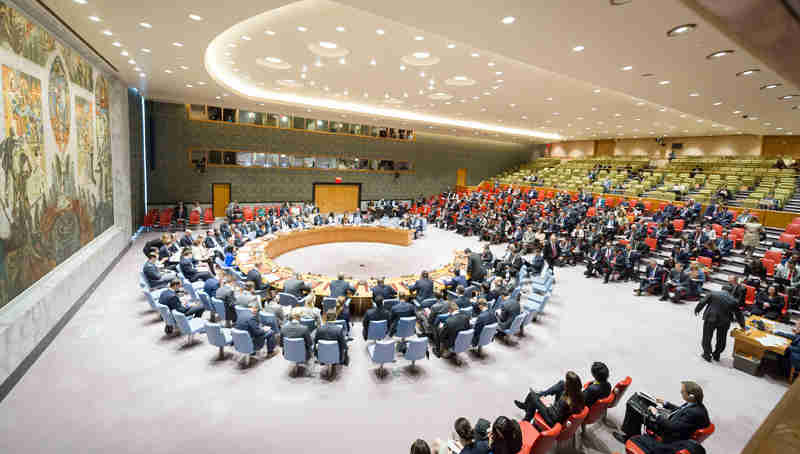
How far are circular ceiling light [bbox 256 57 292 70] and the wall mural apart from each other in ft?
12.5

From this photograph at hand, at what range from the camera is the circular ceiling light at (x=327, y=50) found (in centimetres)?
791

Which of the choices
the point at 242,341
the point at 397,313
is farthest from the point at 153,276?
the point at 397,313

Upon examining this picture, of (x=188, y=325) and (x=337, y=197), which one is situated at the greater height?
(x=337, y=197)

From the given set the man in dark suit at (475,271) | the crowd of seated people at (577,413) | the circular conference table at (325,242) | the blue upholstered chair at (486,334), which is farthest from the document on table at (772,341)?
the circular conference table at (325,242)

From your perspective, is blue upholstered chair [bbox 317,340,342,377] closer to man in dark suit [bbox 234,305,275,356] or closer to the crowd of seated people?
man in dark suit [bbox 234,305,275,356]

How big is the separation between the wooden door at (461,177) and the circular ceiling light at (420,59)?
19.0m

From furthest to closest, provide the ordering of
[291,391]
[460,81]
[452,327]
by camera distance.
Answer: [460,81] → [452,327] → [291,391]

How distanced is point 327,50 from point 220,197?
41.4ft

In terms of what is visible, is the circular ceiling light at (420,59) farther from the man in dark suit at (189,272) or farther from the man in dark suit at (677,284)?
the man in dark suit at (677,284)

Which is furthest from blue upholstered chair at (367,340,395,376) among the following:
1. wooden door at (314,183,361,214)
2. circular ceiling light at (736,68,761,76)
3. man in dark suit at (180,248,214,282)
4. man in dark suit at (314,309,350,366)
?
wooden door at (314,183,361,214)

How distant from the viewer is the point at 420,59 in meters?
8.62

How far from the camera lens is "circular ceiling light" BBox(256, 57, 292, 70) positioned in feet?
30.5

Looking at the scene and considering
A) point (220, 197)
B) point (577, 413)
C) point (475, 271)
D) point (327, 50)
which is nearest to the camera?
point (577, 413)

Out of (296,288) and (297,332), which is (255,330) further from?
(296,288)
